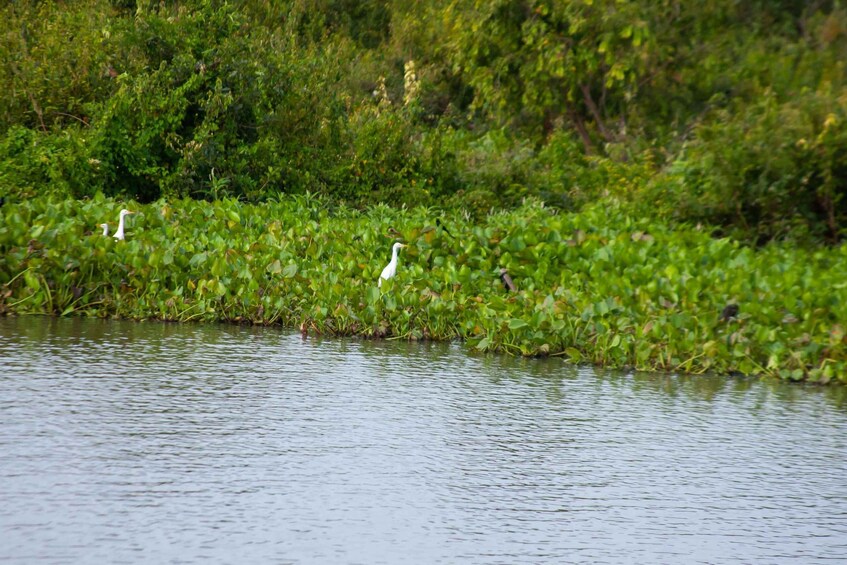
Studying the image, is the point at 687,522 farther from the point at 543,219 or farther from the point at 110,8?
the point at 110,8

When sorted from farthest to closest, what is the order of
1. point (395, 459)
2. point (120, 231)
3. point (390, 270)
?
point (120, 231)
point (390, 270)
point (395, 459)

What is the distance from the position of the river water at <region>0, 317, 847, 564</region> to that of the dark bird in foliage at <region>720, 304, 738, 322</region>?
62 cm

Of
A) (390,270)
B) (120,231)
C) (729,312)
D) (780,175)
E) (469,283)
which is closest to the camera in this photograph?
(729,312)

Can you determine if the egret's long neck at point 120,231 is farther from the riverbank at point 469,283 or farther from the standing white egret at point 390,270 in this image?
the standing white egret at point 390,270

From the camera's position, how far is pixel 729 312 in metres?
9.09

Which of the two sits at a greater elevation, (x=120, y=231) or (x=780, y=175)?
(x=780, y=175)

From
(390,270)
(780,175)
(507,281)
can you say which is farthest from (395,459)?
(780,175)

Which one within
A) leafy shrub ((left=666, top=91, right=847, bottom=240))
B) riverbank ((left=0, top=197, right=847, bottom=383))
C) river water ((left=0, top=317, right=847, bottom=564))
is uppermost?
leafy shrub ((left=666, top=91, right=847, bottom=240))

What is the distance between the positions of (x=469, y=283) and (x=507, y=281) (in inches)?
12.7

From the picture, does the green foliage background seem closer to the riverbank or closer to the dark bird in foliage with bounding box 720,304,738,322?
the riverbank

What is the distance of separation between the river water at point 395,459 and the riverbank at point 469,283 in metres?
0.35

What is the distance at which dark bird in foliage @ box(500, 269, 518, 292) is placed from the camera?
10.1 meters

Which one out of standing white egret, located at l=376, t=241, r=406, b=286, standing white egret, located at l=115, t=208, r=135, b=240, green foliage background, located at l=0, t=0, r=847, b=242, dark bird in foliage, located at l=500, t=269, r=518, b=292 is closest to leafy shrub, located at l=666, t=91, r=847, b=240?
green foliage background, located at l=0, t=0, r=847, b=242

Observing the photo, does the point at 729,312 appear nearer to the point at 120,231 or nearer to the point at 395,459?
the point at 395,459
